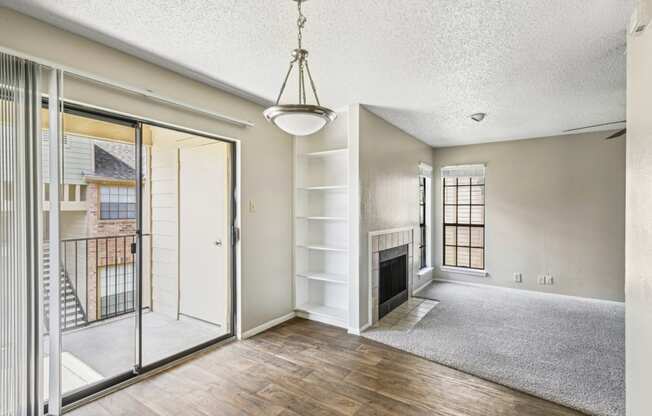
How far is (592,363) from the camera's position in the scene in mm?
2805

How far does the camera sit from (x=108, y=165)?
134 inches

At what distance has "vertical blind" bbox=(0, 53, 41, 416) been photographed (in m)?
1.74

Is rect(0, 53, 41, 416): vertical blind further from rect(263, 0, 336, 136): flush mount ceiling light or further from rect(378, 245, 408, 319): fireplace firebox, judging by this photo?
rect(378, 245, 408, 319): fireplace firebox

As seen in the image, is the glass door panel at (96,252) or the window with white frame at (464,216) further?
the window with white frame at (464,216)

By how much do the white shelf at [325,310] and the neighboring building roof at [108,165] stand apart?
269 centimetres

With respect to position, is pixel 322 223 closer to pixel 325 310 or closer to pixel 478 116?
pixel 325 310

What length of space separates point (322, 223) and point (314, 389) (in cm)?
212

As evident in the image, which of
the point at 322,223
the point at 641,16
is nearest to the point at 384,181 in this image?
the point at 322,223

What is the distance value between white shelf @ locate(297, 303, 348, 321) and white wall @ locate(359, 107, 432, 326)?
1.01 ft

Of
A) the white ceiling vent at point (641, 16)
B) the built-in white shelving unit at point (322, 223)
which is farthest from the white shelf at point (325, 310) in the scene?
the white ceiling vent at point (641, 16)

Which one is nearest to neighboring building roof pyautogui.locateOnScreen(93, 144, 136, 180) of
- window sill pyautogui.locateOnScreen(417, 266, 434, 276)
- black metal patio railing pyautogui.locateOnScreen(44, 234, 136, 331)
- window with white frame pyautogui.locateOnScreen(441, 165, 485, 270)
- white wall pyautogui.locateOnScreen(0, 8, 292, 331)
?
black metal patio railing pyautogui.locateOnScreen(44, 234, 136, 331)

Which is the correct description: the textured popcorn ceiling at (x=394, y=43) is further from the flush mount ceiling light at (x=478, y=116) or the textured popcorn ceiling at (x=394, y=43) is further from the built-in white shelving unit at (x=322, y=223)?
the built-in white shelving unit at (x=322, y=223)

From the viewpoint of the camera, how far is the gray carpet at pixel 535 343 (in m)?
2.43

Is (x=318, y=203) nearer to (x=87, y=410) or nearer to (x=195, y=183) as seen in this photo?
(x=195, y=183)
